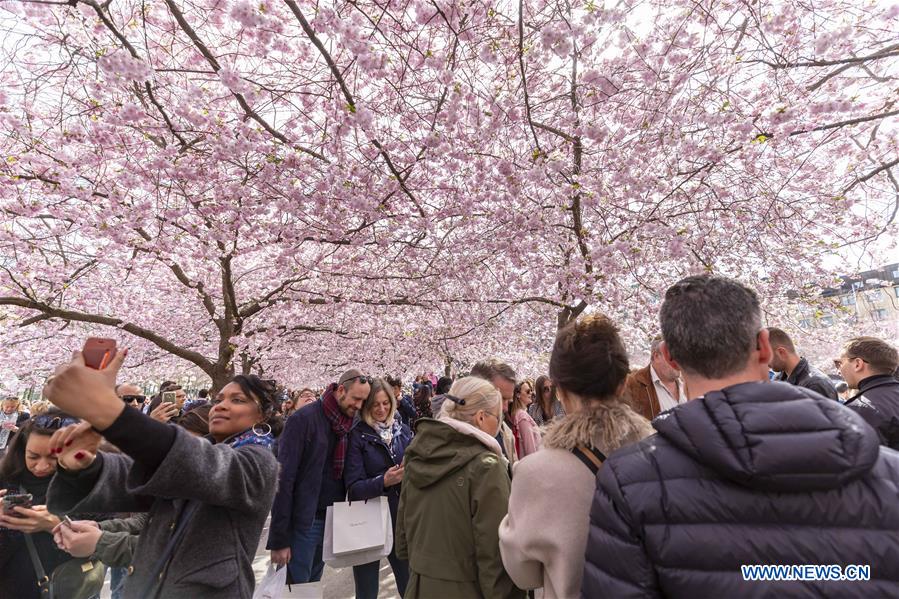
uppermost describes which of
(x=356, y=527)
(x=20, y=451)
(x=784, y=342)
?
(x=20, y=451)

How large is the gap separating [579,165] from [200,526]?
596 cm

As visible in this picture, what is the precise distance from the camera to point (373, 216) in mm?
6152

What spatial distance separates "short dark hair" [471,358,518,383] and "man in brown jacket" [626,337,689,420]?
3.43 ft

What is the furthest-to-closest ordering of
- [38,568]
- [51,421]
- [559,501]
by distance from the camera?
1. [51,421]
2. [38,568]
3. [559,501]

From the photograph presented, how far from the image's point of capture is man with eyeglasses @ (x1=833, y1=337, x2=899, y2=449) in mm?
3170

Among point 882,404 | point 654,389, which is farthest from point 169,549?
point 882,404

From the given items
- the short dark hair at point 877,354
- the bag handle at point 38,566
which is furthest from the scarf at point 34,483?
the short dark hair at point 877,354

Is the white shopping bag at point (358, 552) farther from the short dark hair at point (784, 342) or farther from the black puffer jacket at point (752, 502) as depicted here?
the short dark hair at point (784, 342)

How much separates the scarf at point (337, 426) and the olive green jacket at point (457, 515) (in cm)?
137

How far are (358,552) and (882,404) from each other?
162 inches

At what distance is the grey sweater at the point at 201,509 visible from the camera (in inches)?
62.9

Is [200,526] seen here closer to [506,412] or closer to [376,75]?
[506,412]

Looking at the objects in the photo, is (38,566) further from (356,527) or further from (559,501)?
(559,501)

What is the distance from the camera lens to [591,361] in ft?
5.35
